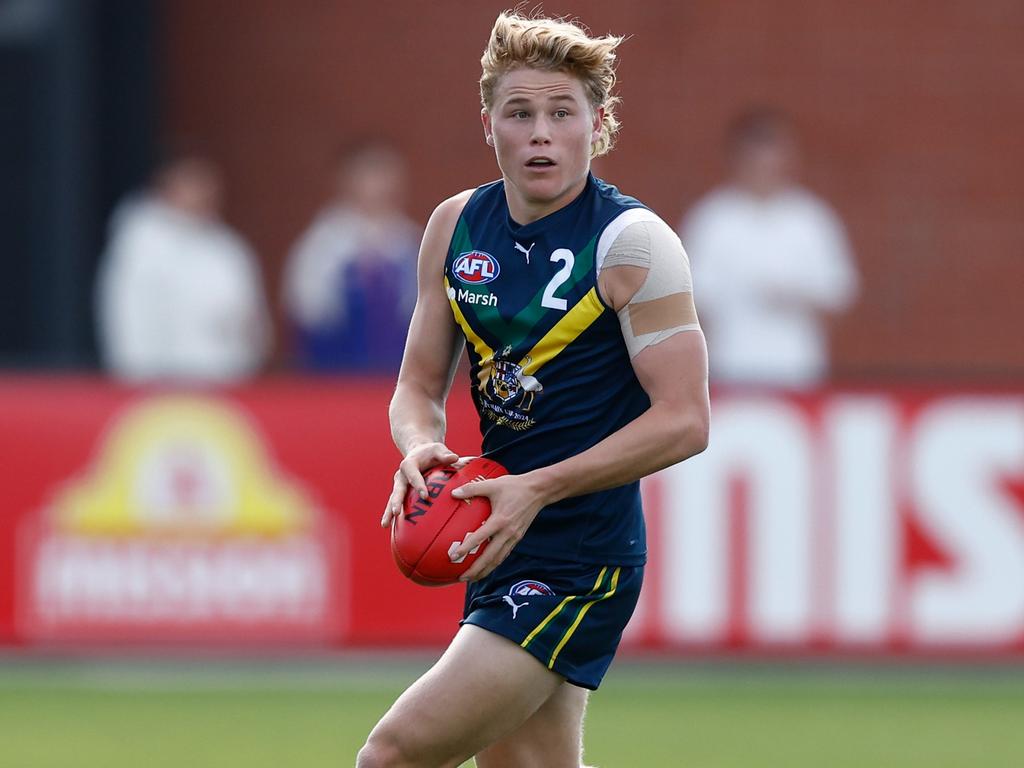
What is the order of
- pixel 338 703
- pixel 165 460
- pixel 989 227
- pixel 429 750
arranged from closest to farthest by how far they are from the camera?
pixel 429 750 → pixel 338 703 → pixel 165 460 → pixel 989 227

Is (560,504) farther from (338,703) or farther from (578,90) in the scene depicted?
(338,703)

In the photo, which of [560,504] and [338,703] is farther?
[338,703]

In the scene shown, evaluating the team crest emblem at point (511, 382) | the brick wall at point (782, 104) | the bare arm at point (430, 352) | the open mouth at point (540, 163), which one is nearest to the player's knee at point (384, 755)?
the bare arm at point (430, 352)

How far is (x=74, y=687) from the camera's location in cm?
1003

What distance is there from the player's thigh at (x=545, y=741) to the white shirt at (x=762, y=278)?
227 inches

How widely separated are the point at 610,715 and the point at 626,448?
4.59 m

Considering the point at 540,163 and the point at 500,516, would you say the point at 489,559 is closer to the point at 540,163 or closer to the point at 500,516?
the point at 500,516

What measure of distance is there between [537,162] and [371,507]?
549 cm

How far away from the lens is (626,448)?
488 cm

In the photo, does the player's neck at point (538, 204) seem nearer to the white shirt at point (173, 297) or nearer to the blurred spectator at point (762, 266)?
the blurred spectator at point (762, 266)

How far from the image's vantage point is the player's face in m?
4.93

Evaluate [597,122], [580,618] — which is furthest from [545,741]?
[597,122]

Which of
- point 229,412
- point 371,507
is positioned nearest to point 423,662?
point 371,507

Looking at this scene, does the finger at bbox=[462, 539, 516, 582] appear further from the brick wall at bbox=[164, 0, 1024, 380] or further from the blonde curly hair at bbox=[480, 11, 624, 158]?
the brick wall at bbox=[164, 0, 1024, 380]
